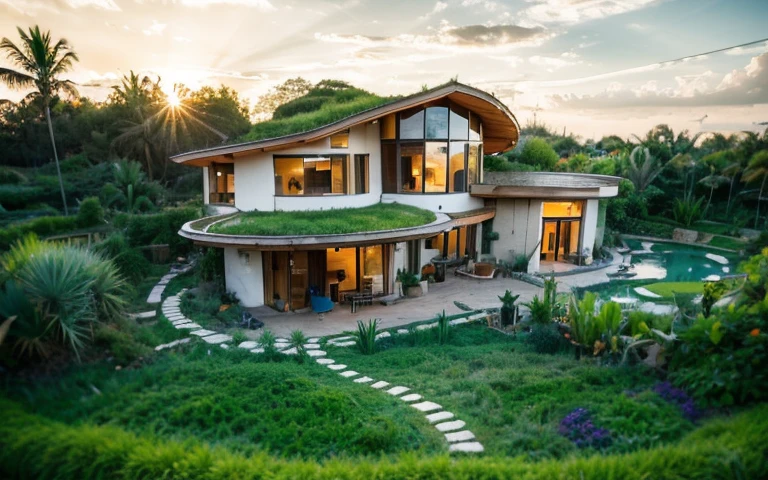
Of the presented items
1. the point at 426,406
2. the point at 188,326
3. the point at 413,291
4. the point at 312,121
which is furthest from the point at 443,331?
the point at 312,121

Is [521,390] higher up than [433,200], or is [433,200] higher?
[433,200]

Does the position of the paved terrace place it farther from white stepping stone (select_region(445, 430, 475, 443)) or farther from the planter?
white stepping stone (select_region(445, 430, 475, 443))

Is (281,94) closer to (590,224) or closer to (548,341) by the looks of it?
(590,224)

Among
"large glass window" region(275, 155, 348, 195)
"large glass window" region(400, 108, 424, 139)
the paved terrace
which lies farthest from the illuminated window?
the paved terrace

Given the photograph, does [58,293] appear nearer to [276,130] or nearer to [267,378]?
[267,378]

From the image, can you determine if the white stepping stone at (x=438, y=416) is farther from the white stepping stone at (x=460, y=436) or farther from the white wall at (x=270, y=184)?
the white wall at (x=270, y=184)

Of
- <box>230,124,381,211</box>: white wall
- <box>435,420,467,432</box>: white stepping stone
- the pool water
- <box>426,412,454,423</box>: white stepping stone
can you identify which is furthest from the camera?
the pool water
